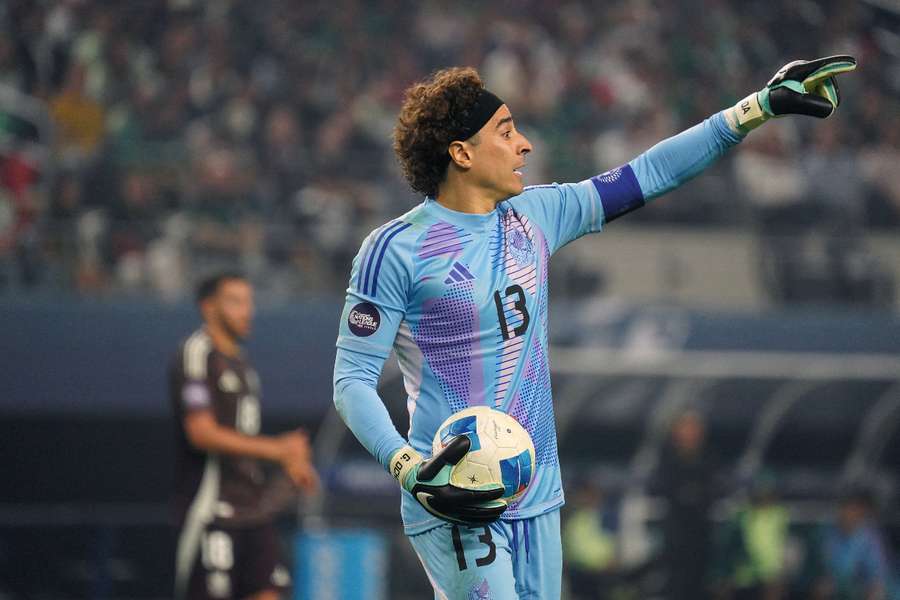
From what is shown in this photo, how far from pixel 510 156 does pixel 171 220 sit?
7782 millimetres

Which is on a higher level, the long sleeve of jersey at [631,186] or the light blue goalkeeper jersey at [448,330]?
the long sleeve of jersey at [631,186]

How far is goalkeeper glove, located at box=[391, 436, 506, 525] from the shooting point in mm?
3793

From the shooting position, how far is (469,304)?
4.22m

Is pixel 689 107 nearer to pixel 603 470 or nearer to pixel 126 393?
pixel 603 470

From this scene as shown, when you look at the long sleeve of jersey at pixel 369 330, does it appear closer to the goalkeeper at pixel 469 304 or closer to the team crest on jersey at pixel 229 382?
the goalkeeper at pixel 469 304

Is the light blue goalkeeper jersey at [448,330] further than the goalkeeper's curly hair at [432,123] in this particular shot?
No

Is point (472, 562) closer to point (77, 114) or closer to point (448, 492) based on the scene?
point (448, 492)

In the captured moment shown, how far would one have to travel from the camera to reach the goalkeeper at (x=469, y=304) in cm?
416

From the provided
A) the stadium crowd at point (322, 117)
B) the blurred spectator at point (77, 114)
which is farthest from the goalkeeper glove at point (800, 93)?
the blurred spectator at point (77, 114)

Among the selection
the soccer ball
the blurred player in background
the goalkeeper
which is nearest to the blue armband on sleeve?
the goalkeeper

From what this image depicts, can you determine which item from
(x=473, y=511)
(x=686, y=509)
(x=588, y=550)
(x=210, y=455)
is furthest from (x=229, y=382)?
(x=686, y=509)

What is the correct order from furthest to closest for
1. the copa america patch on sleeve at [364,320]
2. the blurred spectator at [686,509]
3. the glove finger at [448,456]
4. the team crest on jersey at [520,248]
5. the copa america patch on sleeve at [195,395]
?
1. the blurred spectator at [686,509]
2. the copa america patch on sleeve at [195,395]
3. the team crest on jersey at [520,248]
4. the copa america patch on sleeve at [364,320]
5. the glove finger at [448,456]

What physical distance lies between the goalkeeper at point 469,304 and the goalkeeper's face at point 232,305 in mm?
3125

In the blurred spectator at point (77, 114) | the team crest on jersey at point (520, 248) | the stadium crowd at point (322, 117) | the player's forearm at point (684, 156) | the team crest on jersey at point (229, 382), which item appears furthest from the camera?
the blurred spectator at point (77, 114)
